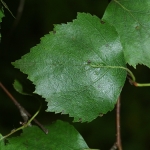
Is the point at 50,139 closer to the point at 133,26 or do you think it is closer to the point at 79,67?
the point at 79,67

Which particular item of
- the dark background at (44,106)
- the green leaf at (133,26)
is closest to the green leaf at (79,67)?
the green leaf at (133,26)

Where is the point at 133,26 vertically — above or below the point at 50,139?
above

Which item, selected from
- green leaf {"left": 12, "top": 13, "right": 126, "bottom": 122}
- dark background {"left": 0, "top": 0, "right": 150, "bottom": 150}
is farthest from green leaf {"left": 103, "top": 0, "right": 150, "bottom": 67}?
dark background {"left": 0, "top": 0, "right": 150, "bottom": 150}

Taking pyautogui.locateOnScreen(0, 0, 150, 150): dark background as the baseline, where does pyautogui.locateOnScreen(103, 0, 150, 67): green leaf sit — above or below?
above

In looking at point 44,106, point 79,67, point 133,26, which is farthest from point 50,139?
point 44,106

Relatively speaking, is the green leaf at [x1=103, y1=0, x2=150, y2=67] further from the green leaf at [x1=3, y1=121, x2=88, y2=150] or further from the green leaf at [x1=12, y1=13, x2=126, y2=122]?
the green leaf at [x1=3, y1=121, x2=88, y2=150]
